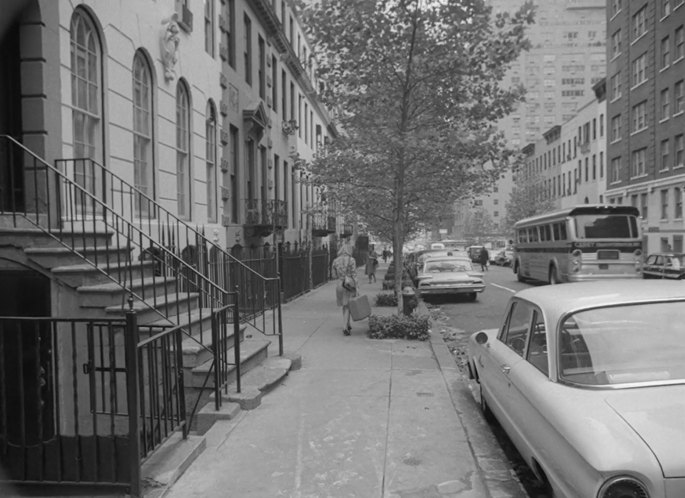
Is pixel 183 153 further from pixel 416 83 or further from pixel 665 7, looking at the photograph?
pixel 665 7

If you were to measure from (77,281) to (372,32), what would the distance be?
726 cm

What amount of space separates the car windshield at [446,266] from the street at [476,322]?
40.4 inches

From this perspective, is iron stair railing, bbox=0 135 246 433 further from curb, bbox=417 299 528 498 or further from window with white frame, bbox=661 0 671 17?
window with white frame, bbox=661 0 671 17

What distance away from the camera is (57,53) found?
7.37 meters

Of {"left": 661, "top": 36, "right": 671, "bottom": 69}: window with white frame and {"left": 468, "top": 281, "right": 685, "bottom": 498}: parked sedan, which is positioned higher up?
{"left": 661, "top": 36, "right": 671, "bottom": 69}: window with white frame

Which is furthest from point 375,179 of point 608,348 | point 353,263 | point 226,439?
point 608,348

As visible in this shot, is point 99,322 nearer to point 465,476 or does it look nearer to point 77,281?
point 77,281

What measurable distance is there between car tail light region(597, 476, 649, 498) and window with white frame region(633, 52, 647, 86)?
140 feet

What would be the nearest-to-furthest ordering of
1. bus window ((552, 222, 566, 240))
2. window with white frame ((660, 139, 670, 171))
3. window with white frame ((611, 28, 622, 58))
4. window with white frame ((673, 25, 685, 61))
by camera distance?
bus window ((552, 222, 566, 240))
window with white frame ((673, 25, 685, 61))
window with white frame ((660, 139, 670, 171))
window with white frame ((611, 28, 622, 58))

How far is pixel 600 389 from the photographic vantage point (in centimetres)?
355

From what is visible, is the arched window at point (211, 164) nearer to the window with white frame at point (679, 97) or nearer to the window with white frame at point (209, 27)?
the window with white frame at point (209, 27)

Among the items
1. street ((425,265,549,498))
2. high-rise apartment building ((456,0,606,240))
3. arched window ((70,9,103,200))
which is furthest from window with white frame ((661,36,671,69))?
high-rise apartment building ((456,0,606,240))

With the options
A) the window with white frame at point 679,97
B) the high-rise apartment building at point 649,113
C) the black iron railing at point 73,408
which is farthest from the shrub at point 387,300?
the window with white frame at point 679,97

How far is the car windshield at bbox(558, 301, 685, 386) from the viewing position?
368 centimetres
